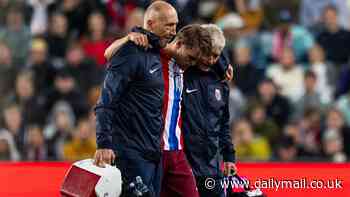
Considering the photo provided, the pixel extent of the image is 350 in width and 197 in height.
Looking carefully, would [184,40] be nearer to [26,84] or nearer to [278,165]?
[278,165]

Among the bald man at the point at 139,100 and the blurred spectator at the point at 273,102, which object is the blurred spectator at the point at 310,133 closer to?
the blurred spectator at the point at 273,102

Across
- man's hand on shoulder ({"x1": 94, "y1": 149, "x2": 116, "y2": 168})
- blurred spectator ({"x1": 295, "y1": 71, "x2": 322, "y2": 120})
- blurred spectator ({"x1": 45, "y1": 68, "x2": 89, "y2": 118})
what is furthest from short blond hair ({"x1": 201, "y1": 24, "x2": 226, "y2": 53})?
blurred spectator ({"x1": 45, "y1": 68, "x2": 89, "y2": 118})

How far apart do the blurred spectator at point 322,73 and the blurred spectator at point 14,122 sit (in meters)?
3.12

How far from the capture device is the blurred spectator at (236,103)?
12.4 meters

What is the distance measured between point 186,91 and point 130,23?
5935mm

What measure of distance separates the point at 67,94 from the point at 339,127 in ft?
9.47

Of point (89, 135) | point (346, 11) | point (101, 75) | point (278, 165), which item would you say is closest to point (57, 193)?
point (278, 165)

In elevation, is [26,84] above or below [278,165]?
above

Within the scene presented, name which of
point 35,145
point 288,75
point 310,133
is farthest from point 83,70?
point 310,133

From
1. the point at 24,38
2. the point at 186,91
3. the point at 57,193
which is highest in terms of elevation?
the point at 24,38

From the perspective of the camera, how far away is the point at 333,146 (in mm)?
11883

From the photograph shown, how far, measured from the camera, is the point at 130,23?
12977 millimetres

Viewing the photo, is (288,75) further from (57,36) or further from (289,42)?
(57,36)

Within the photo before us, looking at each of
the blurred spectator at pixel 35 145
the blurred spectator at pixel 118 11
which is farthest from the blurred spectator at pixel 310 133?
the blurred spectator at pixel 35 145
